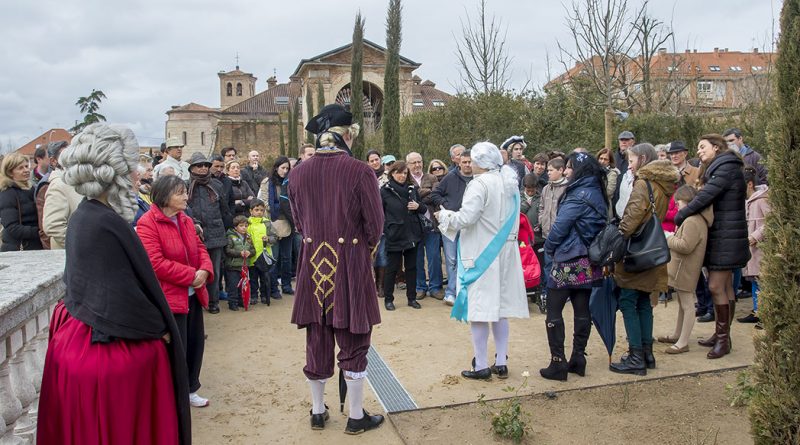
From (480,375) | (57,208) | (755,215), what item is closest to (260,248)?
(57,208)

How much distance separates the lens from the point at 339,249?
4.38 metres

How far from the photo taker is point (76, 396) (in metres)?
2.89

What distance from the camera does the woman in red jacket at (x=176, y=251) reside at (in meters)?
4.52

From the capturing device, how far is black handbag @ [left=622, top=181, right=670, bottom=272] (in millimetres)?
5346

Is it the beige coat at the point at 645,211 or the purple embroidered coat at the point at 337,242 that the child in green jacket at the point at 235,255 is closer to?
the purple embroidered coat at the point at 337,242

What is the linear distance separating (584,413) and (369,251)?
6.66 feet

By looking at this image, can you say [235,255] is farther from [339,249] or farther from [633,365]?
[633,365]

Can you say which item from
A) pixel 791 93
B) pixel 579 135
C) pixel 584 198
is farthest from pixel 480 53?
pixel 791 93

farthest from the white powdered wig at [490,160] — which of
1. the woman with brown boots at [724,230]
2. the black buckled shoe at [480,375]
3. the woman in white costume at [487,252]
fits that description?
the woman with brown boots at [724,230]

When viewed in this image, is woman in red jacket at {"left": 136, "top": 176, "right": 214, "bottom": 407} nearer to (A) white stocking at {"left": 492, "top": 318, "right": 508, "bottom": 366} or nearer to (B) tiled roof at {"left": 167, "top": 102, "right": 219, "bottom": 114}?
(A) white stocking at {"left": 492, "top": 318, "right": 508, "bottom": 366}

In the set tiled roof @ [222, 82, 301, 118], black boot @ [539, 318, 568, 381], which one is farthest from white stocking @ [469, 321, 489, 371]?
tiled roof @ [222, 82, 301, 118]

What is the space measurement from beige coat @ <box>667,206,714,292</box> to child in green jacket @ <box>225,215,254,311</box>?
202 inches

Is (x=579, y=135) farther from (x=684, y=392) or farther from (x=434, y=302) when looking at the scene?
(x=684, y=392)

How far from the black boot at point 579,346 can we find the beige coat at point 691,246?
129cm
